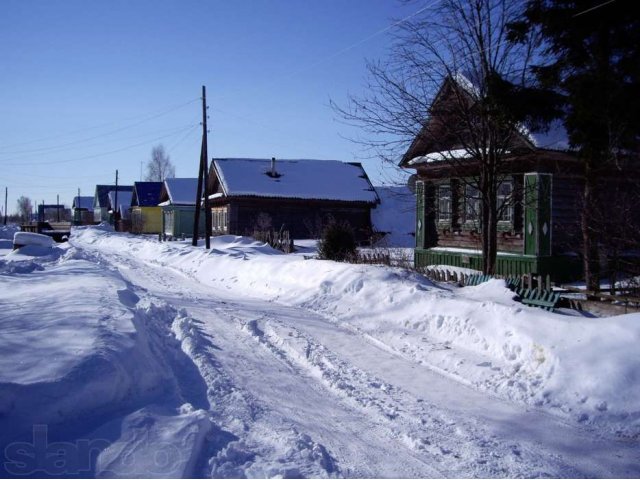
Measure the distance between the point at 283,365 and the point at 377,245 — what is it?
15.7 m

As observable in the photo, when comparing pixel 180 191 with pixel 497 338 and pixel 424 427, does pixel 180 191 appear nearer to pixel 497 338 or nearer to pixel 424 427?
pixel 497 338

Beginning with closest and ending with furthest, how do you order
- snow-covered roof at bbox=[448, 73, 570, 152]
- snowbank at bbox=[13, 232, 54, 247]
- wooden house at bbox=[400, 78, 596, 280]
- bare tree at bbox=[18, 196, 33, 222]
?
snow-covered roof at bbox=[448, 73, 570, 152] < wooden house at bbox=[400, 78, 596, 280] < snowbank at bbox=[13, 232, 54, 247] < bare tree at bbox=[18, 196, 33, 222]

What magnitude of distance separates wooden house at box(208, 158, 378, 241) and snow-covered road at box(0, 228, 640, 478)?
86.1ft

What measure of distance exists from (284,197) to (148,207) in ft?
96.3

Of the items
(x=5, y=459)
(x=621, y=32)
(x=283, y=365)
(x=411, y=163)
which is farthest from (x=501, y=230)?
(x=5, y=459)

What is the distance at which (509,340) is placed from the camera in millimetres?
7738

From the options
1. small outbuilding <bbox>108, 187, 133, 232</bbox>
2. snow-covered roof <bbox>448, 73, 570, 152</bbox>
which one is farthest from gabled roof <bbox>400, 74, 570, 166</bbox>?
small outbuilding <bbox>108, 187, 133, 232</bbox>

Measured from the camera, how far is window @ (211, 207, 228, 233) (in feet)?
128

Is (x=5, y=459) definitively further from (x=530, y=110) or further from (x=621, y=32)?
(x=621, y=32)

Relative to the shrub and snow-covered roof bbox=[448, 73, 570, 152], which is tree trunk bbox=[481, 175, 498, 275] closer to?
snow-covered roof bbox=[448, 73, 570, 152]

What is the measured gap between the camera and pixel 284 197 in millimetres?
36000

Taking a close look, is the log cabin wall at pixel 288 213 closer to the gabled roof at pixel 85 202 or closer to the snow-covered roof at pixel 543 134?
the snow-covered roof at pixel 543 134

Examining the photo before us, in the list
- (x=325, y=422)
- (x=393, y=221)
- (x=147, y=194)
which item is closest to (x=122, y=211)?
(x=147, y=194)

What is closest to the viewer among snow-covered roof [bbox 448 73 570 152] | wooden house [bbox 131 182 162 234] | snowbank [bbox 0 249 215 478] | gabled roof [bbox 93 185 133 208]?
snowbank [bbox 0 249 215 478]
